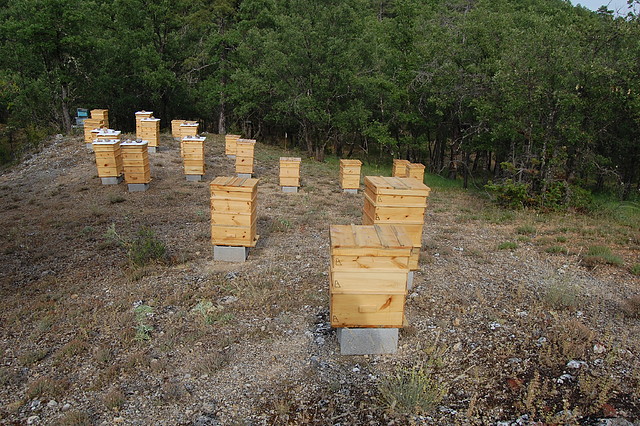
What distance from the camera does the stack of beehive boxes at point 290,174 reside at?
13.0 meters

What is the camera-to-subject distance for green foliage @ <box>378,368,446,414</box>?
11.7 ft

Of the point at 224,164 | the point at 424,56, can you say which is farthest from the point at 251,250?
the point at 424,56

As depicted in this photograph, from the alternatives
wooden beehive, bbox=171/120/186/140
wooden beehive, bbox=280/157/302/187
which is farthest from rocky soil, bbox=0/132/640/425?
wooden beehive, bbox=171/120/186/140

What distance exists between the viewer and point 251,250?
25.9ft

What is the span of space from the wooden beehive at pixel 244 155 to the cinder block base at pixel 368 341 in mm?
10430

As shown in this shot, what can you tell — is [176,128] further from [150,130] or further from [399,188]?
[399,188]

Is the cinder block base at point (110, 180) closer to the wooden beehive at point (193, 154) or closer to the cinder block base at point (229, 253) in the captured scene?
the wooden beehive at point (193, 154)

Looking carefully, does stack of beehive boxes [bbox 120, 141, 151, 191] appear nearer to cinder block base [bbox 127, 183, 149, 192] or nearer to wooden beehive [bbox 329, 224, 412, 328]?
cinder block base [bbox 127, 183, 149, 192]

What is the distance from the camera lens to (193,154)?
13539 millimetres

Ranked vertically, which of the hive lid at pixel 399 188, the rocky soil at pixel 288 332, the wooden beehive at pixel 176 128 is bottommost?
the rocky soil at pixel 288 332

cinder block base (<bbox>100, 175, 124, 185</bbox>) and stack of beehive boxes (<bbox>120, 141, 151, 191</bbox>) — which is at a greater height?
stack of beehive boxes (<bbox>120, 141, 151, 191</bbox>)

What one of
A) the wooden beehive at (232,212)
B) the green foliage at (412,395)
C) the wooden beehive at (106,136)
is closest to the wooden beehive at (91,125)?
the wooden beehive at (106,136)

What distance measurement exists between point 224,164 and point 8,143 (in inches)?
550

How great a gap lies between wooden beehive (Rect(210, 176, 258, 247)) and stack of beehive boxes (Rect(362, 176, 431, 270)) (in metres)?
2.18
